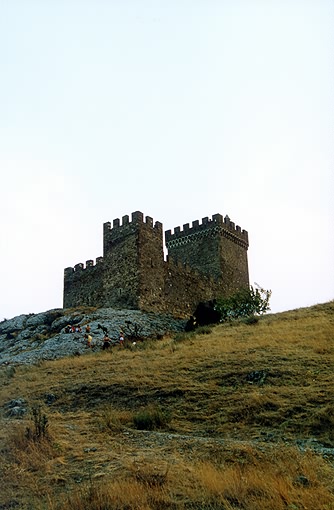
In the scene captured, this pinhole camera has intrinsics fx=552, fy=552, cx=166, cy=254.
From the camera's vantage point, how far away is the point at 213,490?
23.6 feet

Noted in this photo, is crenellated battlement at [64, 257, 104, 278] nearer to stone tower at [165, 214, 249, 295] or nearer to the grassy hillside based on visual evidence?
stone tower at [165, 214, 249, 295]

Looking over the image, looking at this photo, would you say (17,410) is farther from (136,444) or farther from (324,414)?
(324,414)

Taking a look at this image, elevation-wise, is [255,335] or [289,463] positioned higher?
[255,335]

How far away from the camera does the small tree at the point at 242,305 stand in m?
34.1

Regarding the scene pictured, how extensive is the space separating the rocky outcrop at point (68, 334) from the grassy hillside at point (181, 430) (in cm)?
576

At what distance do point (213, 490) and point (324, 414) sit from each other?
4397 millimetres

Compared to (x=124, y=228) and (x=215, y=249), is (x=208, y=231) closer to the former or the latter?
(x=215, y=249)

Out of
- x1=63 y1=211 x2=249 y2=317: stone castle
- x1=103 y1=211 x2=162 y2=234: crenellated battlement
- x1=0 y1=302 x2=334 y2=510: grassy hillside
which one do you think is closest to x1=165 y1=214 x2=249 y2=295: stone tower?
x1=63 y1=211 x2=249 y2=317: stone castle

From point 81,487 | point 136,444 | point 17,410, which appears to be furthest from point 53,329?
point 81,487

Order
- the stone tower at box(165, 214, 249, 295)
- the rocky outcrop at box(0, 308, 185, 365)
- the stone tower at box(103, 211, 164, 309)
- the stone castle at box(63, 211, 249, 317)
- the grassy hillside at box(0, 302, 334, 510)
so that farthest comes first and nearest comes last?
the stone tower at box(165, 214, 249, 295) < the stone castle at box(63, 211, 249, 317) < the stone tower at box(103, 211, 164, 309) < the rocky outcrop at box(0, 308, 185, 365) < the grassy hillside at box(0, 302, 334, 510)

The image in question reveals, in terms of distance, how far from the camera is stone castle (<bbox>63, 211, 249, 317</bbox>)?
104 feet

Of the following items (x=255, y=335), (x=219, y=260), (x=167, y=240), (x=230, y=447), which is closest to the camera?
(x=230, y=447)

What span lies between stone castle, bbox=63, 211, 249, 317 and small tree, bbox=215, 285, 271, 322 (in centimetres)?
231

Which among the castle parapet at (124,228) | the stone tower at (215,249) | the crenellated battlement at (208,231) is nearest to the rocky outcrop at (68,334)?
the castle parapet at (124,228)
